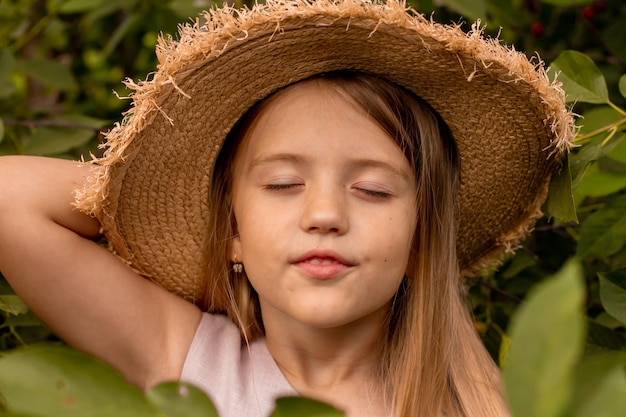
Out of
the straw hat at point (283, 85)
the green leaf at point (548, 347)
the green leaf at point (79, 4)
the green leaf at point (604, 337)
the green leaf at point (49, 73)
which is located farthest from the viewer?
the green leaf at point (49, 73)

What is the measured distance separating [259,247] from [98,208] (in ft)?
0.83

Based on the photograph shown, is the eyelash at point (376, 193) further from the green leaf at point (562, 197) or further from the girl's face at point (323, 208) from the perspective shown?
the green leaf at point (562, 197)

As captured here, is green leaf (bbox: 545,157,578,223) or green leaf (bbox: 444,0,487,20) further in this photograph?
green leaf (bbox: 444,0,487,20)

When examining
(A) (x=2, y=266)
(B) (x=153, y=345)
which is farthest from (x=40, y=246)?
(B) (x=153, y=345)

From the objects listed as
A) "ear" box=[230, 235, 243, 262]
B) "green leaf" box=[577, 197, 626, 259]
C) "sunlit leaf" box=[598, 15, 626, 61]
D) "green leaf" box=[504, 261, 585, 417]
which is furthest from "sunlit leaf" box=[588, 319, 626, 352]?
"green leaf" box=[504, 261, 585, 417]

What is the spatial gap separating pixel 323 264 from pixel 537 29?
4.08 ft

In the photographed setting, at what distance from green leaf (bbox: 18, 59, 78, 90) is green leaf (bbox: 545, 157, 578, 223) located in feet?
3.75

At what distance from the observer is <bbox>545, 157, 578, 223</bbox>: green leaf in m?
1.24

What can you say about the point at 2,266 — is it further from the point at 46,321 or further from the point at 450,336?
the point at 450,336

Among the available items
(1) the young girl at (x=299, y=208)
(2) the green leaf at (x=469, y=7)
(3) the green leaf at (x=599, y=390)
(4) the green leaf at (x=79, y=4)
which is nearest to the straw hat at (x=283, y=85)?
(1) the young girl at (x=299, y=208)

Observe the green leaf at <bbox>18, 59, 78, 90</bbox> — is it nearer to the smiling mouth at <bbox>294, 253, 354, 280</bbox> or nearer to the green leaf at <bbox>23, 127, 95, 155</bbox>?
the green leaf at <bbox>23, 127, 95, 155</bbox>

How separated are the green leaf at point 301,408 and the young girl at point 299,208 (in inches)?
26.2

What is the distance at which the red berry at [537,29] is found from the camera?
6.98 ft

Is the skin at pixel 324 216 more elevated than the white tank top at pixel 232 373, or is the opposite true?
the skin at pixel 324 216
